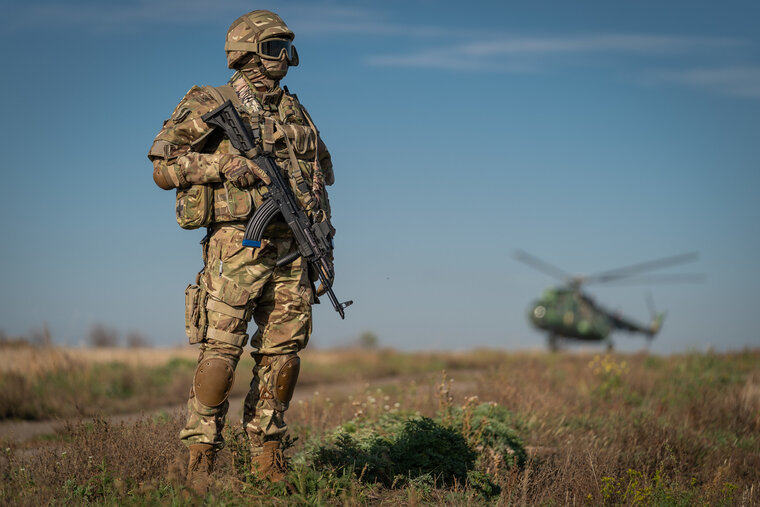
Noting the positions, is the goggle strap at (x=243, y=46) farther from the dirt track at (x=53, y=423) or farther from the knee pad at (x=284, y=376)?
the dirt track at (x=53, y=423)

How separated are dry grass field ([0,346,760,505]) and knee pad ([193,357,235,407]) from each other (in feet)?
1.33

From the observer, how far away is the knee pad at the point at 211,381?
5.29m

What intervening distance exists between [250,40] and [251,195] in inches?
41.9

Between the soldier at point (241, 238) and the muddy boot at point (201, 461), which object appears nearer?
the muddy boot at point (201, 461)

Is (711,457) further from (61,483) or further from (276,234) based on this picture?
(61,483)

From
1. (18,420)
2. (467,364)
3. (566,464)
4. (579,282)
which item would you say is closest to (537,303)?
(579,282)

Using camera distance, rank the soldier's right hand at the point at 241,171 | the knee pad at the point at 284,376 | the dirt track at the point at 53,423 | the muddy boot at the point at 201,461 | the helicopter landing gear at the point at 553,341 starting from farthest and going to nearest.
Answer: the helicopter landing gear at the point at 553,341, the dirt track at the point at 53,423, the knee pad at the point at 284,376, the soldier's right hand at the point at 241,171, the muddy boot at the point at 201,461

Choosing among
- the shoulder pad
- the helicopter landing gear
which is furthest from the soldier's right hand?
the helicopter landing gear

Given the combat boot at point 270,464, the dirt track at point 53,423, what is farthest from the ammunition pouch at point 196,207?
the dirt track at point 53,423

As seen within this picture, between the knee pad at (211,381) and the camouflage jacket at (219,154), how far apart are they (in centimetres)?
93

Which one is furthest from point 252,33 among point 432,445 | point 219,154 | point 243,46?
point 432,445

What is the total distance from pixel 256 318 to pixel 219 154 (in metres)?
1.19

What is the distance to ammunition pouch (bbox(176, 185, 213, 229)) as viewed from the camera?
5.36m

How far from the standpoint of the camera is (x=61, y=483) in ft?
18.2
